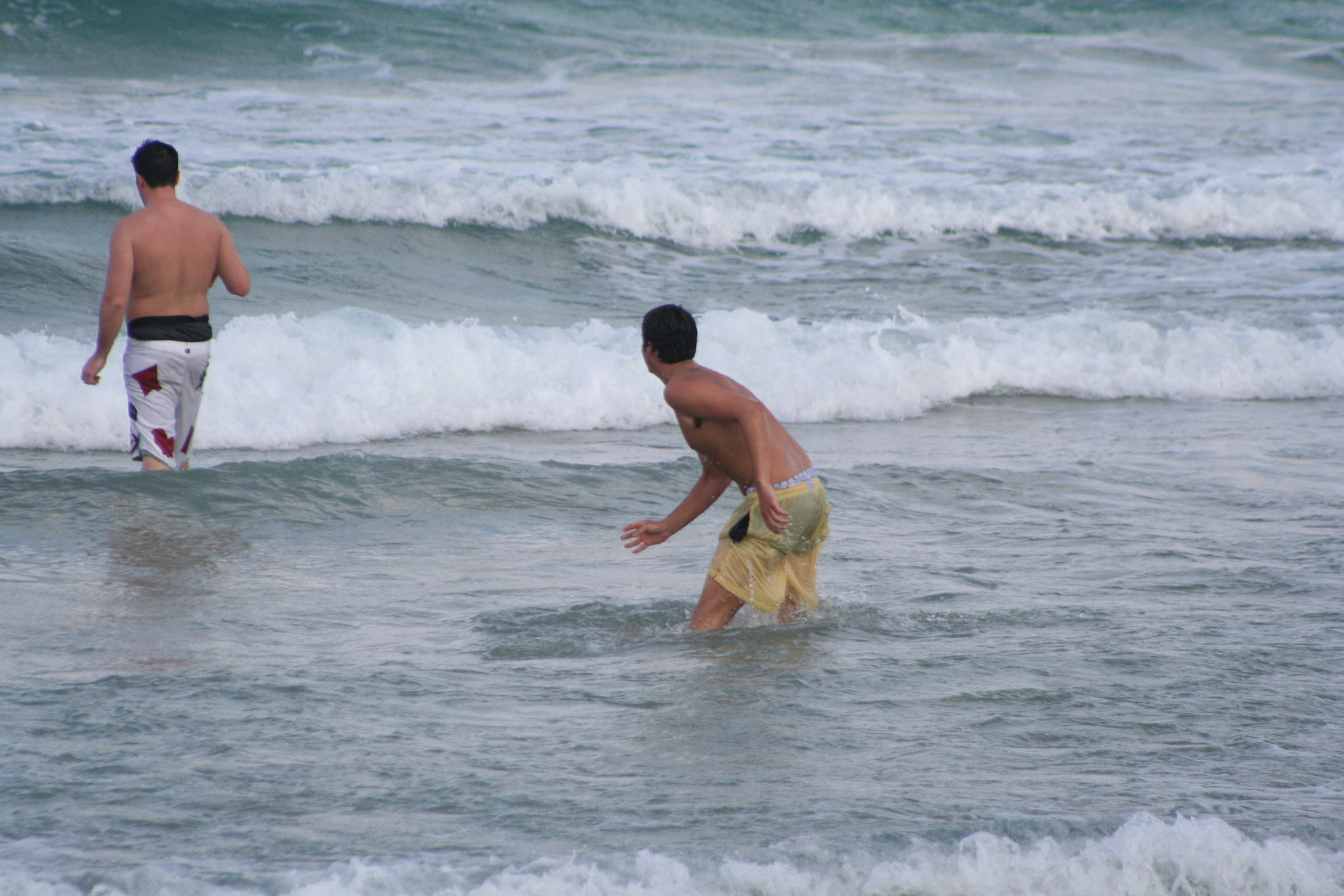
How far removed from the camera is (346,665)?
4.16 metres

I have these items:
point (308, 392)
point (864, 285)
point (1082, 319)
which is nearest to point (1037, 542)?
point (308, 392)

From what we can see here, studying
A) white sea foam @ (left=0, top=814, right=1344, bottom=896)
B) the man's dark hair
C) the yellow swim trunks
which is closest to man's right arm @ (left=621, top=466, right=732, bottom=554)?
the yellow swim trunks

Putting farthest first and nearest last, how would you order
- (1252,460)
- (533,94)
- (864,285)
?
(533,94)
(864,285)
(1252,460)

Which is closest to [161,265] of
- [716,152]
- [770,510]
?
[770,510]

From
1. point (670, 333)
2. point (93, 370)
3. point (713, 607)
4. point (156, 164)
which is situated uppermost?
point (156, 164)

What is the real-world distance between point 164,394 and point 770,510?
3.03m

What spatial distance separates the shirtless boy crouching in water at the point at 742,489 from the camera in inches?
174

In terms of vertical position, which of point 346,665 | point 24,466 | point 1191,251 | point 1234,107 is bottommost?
point 24,466

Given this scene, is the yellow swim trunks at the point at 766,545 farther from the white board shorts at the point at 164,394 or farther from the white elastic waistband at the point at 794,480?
the white board shorts at the point at 164,394

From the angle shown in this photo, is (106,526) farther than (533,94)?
No

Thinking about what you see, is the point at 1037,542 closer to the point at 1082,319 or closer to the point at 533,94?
the point at 1082,319

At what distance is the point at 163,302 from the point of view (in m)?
5.75

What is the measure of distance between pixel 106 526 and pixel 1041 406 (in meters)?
6.60

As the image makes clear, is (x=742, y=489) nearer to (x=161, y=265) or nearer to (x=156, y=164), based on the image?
(x=161, y=265)
